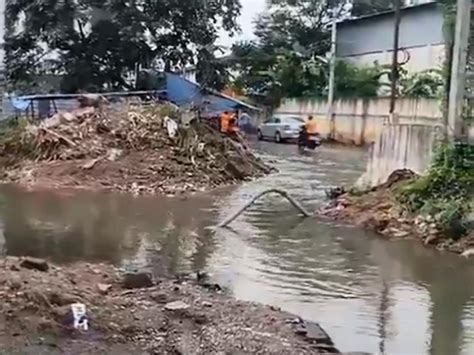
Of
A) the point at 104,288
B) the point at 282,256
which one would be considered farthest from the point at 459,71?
the point at 104,288

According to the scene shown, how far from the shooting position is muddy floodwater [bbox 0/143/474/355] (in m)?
8.06

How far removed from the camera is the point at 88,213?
15.1m

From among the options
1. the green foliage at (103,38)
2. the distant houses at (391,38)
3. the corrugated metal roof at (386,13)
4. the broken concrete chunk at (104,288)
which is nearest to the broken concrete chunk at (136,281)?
the broken concrete chunk at (104,288)

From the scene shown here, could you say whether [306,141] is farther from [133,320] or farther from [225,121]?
[133,320]

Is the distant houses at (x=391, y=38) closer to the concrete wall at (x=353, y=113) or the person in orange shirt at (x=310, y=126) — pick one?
the concrete wall at (x=353, y=113)

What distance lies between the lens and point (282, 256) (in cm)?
1136

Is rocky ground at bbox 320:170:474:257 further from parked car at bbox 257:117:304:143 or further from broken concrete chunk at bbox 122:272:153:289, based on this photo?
parked car at bbox 257:117:304:143

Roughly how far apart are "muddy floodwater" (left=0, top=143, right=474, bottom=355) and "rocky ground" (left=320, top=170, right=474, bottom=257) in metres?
0.31

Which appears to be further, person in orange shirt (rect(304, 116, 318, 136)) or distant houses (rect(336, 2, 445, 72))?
distant houses (rect(336, 2, 445, 72))

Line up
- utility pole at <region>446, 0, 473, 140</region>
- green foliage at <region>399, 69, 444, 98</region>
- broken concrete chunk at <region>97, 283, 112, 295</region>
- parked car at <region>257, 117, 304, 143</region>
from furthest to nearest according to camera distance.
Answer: parked car at <region>257, 117, 304, 143</region> < green foliage at <region>399, 69, 444, 98</region> < utility pole at <region>446, 0, 473, 140</region> < broken concrete chunk at <region>97, 283, 112, 295</region>

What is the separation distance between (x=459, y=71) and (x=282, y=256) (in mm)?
4744

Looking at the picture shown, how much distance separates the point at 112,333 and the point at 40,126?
15.3 m

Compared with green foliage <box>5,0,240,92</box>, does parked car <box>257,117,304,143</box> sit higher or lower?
lower

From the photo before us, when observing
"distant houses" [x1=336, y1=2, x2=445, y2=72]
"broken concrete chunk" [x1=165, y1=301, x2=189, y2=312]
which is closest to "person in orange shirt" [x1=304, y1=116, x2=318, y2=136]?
"distant houses" [x1=336, y1=2, x2=445, y2=72]
